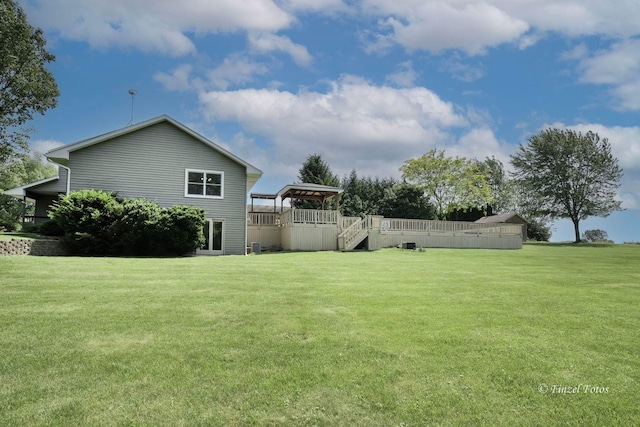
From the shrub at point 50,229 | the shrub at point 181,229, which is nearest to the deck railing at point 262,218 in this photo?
the shrub at point 181,229

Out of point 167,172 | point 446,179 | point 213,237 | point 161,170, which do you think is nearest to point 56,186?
point 161,170

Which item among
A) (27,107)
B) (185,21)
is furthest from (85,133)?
(185,21)

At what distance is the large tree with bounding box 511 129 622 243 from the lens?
137 ft

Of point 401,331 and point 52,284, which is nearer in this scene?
point 401,331

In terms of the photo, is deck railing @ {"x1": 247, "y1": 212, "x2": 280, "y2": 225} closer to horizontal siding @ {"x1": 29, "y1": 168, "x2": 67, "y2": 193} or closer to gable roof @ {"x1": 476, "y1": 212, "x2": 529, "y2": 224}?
horizontal siding @ {"x1": 29, "y1": 168, "x2": 67, "y2": 193}

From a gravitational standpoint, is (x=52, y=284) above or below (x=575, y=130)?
below

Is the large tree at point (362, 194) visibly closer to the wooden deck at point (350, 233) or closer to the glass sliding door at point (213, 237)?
the wooden deck at point (350, 233)

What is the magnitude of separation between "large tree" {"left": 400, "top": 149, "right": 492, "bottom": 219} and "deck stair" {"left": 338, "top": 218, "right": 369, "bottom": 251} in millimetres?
19143

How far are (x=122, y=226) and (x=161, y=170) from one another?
3.98 metres

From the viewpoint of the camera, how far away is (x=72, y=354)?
4.04 meters

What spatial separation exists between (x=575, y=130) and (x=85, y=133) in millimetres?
46395

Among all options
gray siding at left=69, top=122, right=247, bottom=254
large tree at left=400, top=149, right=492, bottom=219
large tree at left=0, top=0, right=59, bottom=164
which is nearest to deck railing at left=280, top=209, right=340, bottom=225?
gray siding at left=69, top=122, right=247, bottom=254

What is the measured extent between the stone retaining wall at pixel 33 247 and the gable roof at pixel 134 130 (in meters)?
4.44

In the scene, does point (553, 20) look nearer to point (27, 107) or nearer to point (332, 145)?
point (332, 145)
